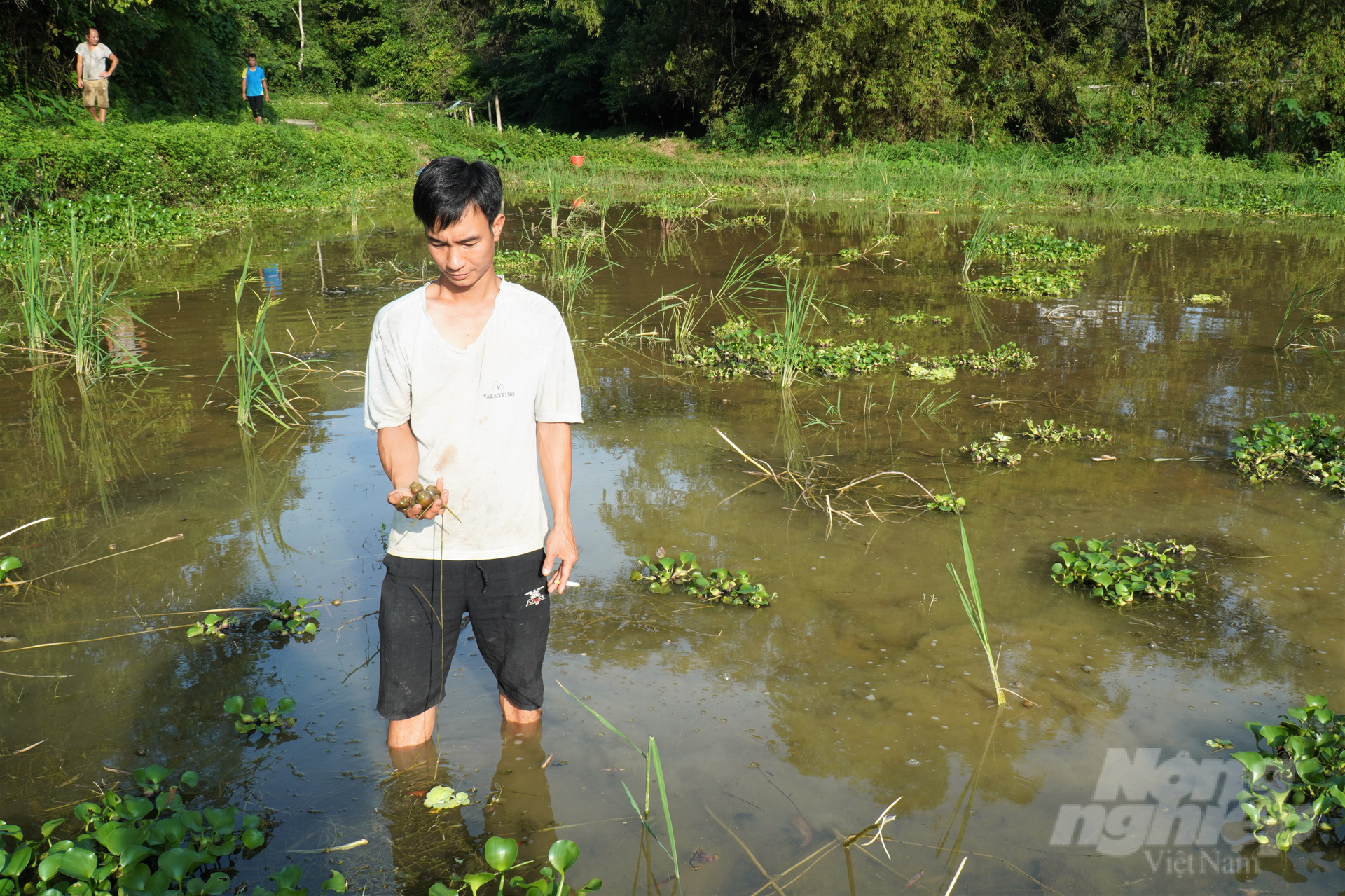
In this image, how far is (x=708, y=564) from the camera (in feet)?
12.5

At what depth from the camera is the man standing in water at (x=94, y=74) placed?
1411 centimetres

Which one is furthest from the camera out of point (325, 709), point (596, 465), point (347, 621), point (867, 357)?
point (867, 357)

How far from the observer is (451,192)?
7.06 ft

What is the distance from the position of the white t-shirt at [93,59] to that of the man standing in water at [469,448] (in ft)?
50.3

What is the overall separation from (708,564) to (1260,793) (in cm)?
199

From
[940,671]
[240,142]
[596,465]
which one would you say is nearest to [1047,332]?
[596,465]

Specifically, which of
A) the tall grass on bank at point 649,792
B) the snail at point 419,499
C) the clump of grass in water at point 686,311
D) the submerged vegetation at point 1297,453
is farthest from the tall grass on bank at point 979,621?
the clump of grass in water at point 686,311

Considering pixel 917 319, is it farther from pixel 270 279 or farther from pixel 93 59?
pixel 93 59

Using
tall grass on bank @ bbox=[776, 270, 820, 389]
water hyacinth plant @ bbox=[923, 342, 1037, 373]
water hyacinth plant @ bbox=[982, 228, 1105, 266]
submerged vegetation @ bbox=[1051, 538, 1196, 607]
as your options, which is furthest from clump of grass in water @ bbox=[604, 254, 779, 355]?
submerged vegetation @ bbox=[1051, 538, 1196, 607]

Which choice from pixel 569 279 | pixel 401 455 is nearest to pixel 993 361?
pixel 569 279

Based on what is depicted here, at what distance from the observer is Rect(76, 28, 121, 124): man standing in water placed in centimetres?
1411

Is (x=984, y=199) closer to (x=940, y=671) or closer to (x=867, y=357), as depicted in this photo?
(x=867, y=357)

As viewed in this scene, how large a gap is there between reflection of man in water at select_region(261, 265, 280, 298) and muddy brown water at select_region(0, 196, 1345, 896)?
249 cm

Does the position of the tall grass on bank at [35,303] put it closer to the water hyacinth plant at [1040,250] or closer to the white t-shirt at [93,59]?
the water hyacinth plant at [1040,250]
